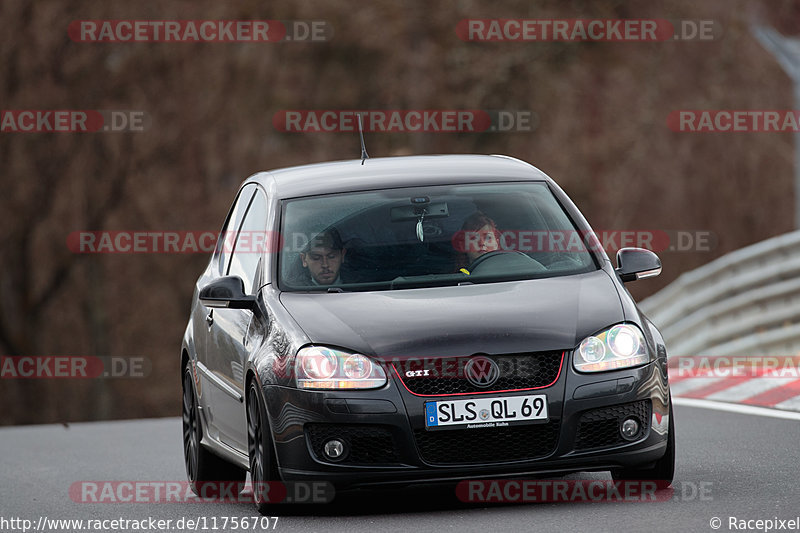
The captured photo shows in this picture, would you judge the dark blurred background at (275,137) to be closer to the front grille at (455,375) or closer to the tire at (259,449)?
the tire at (259,449)

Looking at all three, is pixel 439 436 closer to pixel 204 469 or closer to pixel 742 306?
pixel 204 469

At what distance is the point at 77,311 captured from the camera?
39938 mm

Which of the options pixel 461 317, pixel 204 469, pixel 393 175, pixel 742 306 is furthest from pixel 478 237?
pixel 742 306

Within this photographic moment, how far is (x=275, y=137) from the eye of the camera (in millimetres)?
42125

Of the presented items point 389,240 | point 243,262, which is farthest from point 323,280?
point 243,262

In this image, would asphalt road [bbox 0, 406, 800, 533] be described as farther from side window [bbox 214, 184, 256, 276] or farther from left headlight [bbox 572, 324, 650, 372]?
side window [bbox 214, 184, 256, 276]

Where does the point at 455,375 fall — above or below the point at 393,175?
below

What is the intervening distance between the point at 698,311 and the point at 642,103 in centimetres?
2552

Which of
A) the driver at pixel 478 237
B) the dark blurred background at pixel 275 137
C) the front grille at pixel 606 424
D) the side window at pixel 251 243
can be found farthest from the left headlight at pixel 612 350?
the dark blurred background at pixel 275 137

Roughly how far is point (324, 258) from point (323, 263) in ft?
0.09

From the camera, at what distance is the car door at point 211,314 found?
9.72 meters

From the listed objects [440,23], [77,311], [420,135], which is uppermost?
[440,23]

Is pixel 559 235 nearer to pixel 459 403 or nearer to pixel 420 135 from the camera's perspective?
pixel 459 403

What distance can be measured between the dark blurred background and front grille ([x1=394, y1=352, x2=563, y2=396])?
27.5m
